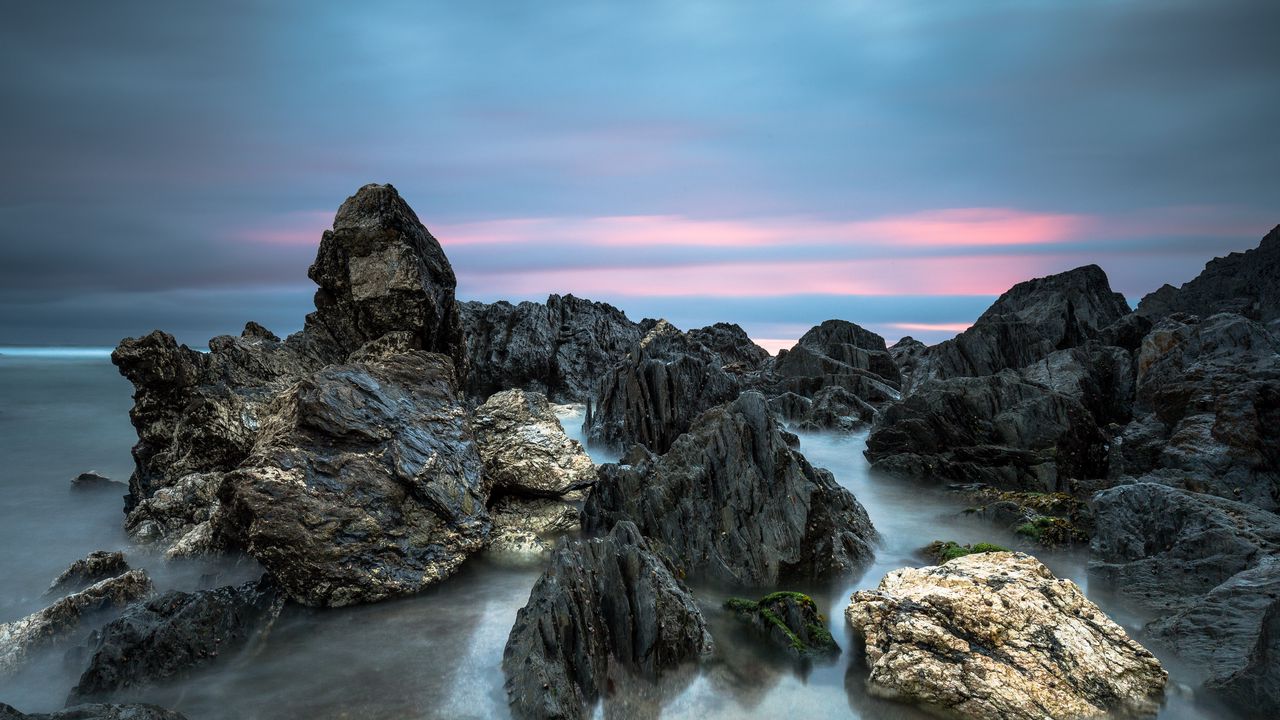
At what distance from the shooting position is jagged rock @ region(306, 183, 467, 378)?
16172mm

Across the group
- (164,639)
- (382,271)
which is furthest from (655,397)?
(164,639)

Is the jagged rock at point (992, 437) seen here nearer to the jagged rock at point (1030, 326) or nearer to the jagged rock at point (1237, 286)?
the jagged rock at point (1030, 326)

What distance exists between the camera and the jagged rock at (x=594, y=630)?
25.6 ft

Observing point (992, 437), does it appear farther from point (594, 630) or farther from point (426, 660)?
point (426, 660)

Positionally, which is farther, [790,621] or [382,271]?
[382,271]

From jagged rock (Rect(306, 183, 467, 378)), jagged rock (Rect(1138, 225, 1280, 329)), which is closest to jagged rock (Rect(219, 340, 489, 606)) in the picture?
jagged rock (Rect(306, 183, 467, 378))

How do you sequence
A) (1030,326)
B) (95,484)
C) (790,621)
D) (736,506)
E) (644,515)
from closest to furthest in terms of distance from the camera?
1. (790,621)
2. (736,506)
3. (644,515)
4. (95,484)
5. (1030,326)

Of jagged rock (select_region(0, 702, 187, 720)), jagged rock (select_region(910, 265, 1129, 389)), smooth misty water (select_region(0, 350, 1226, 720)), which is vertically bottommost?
smooth misty water (select_region(0, 350, 1226, 720))

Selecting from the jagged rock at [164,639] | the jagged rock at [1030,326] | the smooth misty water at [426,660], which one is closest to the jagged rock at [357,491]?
the smooth misty water at [426,660]

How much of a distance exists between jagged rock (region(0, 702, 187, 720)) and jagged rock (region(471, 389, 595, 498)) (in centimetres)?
786

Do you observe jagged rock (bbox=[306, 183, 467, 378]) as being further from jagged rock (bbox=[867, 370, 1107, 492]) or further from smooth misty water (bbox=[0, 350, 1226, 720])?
jagged rock (bbox=[867, 370, 1107, 492])

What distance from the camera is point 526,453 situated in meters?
15.1

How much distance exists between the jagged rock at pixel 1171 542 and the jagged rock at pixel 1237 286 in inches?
1519

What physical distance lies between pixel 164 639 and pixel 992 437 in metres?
20.5
